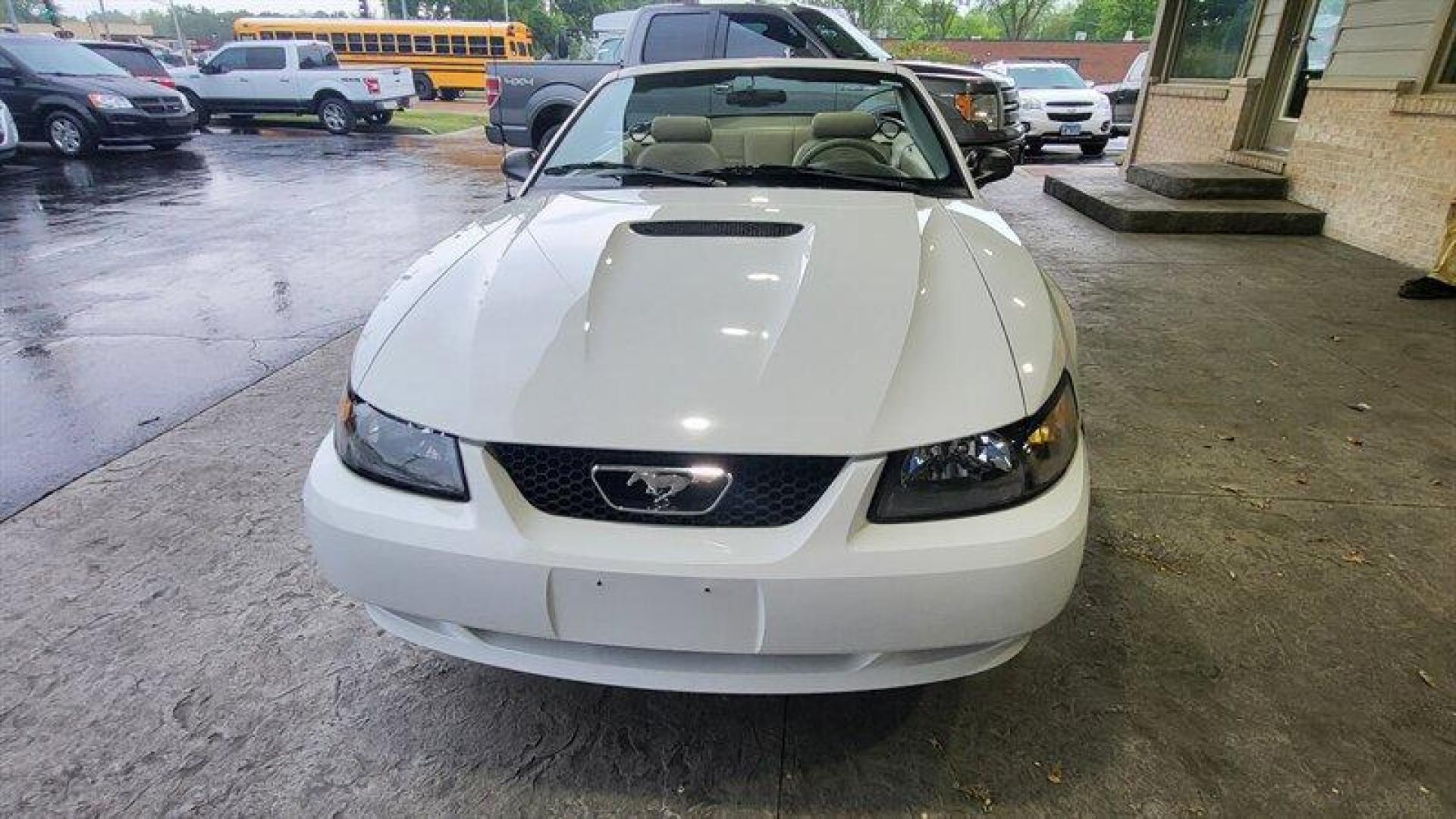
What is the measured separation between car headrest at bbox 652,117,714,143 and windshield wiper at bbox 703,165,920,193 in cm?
27

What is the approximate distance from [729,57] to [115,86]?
9.80 metres

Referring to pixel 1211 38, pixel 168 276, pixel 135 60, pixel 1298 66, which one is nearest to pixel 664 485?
pixel 168 276

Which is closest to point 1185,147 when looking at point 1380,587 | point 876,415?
point 1380,587

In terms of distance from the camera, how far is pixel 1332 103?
22.8 ft

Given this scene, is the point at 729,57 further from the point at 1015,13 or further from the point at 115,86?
the point at 1015,13

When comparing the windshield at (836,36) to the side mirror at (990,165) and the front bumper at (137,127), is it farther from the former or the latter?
the front bumper at (137,127)

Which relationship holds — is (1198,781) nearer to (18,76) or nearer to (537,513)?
(537,513)

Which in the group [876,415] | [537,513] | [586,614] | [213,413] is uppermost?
[876,415]

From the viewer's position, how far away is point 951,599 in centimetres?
136

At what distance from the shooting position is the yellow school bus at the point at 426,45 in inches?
1029

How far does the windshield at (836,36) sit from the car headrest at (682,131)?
517cm

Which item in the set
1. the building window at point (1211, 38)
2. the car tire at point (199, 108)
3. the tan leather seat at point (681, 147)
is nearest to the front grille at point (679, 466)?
the tan leather seat at point (681, 147)

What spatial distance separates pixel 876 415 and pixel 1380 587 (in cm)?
189

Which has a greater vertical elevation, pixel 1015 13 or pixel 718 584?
pixel 1015 13
